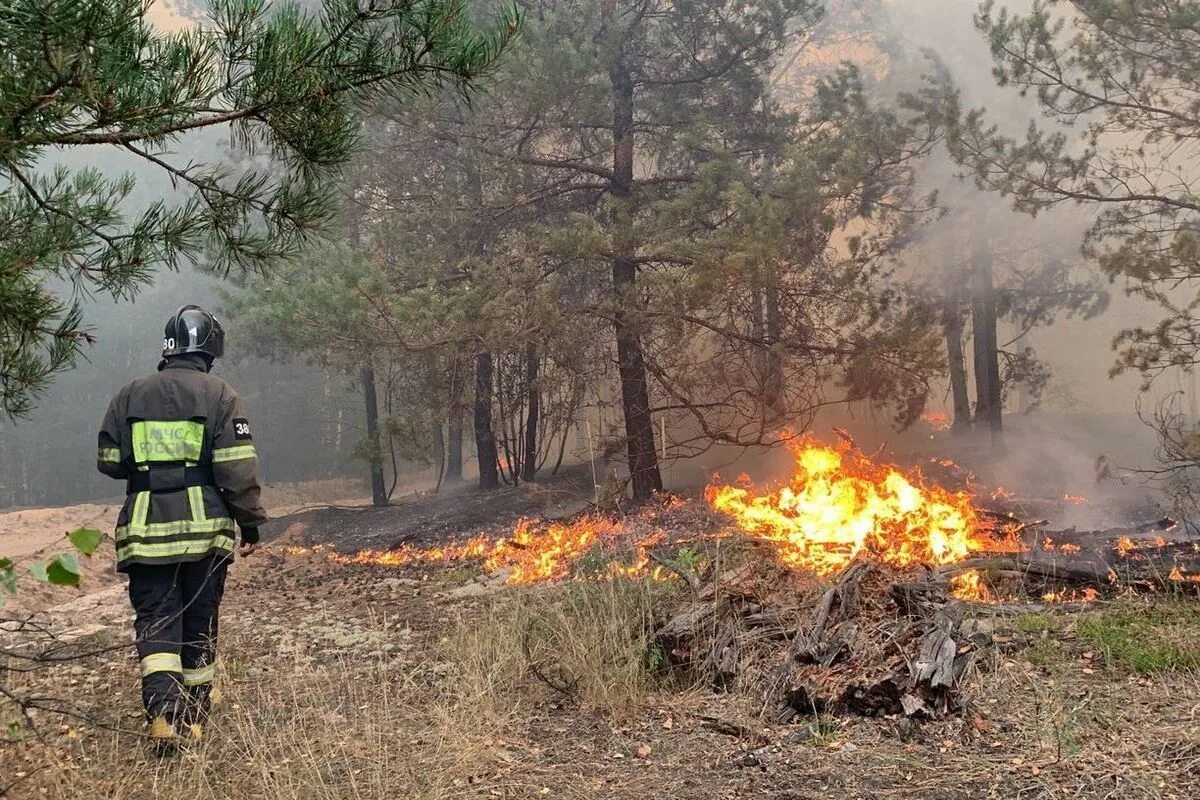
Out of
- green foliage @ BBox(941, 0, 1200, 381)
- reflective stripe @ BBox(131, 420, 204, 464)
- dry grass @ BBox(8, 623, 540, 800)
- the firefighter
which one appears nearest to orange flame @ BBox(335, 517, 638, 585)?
dry grass @ BBox(8, 623, 540, 800)

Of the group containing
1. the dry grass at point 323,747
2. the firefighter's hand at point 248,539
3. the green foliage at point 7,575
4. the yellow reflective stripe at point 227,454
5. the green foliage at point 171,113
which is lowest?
the dry grass at point 323,747

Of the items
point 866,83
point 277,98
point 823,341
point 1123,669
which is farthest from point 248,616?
point 866,83

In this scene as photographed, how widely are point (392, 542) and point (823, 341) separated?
6950 mm

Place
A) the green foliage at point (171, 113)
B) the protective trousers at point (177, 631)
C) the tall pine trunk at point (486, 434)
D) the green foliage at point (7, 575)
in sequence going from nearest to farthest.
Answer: the green foliage at point (7, 575) → the green foliage at point (171, 113) → the protective trousers at point (177, 631) → the tall pine trunk at point (486, 434)

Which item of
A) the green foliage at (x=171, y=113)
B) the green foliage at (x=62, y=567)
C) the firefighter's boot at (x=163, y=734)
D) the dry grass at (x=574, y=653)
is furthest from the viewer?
the dry grass at (x=574, y=653)

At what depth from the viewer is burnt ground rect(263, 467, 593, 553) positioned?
40.5 feet

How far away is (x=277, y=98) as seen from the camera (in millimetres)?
2459

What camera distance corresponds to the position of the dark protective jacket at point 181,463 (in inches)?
152

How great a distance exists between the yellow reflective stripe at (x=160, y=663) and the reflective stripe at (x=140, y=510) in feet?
1.95

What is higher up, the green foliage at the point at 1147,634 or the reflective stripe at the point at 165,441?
the reflective stripe at the point at 165,441

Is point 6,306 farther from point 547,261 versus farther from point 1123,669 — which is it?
point 547,261

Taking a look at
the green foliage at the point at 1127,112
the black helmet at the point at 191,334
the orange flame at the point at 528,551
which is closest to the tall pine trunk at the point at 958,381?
the green foliage at the point at 1127,112

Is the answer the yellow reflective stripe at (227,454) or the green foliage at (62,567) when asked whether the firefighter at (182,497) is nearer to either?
the yellow reflective stripe at (227,454)

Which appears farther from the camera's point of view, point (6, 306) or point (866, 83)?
point (866, 83)
